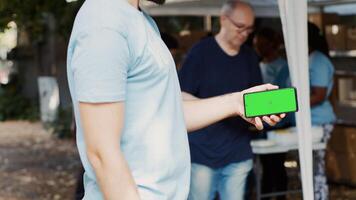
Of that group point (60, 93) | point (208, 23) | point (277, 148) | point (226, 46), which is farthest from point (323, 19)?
point (60, 93)

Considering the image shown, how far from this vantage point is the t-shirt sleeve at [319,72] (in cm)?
518

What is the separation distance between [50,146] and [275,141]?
22.7ft

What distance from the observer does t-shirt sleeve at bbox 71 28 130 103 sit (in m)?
1.42

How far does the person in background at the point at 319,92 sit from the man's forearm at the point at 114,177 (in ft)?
12.7

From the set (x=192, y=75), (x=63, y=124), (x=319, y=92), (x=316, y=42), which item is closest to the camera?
(x=192, y=75)

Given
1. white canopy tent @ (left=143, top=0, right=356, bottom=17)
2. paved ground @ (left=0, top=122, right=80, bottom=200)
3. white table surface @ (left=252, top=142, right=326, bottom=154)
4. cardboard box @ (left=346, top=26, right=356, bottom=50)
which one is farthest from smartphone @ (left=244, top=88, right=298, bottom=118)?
paved ground @ (left=0, top=122, right=80, bottom=200)

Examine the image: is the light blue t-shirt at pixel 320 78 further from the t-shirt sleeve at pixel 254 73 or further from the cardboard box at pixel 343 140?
the cardboard box at pixel 343 140

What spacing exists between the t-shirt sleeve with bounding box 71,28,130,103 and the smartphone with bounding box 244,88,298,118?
0.41 metres

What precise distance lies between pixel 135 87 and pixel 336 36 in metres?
6.18

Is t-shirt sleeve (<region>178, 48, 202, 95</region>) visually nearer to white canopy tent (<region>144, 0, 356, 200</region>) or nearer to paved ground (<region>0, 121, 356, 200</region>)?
white canopy tent (<region>144, 0, 356, 200</region>)

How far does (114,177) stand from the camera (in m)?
1.44

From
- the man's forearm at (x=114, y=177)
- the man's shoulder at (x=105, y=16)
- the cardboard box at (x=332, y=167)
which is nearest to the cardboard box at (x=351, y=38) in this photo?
the cardboard box at (x=332, y=167)

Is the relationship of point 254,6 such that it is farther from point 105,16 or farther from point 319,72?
point 105,16

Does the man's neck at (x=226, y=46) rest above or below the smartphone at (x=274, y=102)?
below
